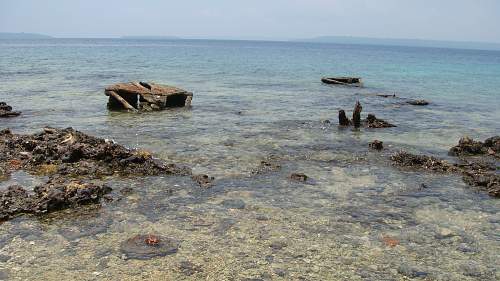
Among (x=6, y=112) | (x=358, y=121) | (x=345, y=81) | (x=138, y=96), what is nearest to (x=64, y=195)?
(x=6, y=112)

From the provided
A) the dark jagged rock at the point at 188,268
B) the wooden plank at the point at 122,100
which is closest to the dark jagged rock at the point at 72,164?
the dark jagged rock at the point at 188,268

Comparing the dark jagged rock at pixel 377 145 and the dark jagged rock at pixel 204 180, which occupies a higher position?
the dark jagged rock at pixel 377 145

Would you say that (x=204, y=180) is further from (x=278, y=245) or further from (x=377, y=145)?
(x=377, y=145)

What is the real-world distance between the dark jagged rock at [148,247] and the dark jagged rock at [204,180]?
3.85 metres

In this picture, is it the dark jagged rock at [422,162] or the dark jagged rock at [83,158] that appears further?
the dark jagged rock at [422,162]

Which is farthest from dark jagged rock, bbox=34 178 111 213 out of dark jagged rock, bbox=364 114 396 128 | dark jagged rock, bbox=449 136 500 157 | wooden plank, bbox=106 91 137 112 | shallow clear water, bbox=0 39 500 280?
dark jagged rock, bbox=364 114 396 128

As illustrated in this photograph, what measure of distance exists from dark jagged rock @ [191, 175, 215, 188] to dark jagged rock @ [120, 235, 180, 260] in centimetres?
385

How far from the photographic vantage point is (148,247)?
982cm

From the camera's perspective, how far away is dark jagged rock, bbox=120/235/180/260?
9500 millimetres

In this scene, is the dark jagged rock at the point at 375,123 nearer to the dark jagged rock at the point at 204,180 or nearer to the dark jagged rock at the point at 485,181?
the dark jagged rock at the point at 485,181

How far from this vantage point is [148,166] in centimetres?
1512

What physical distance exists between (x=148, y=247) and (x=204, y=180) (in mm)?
4719

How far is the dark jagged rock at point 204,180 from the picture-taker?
14.1 meters

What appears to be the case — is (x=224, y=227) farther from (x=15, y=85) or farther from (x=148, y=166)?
(x=15, y=85)
